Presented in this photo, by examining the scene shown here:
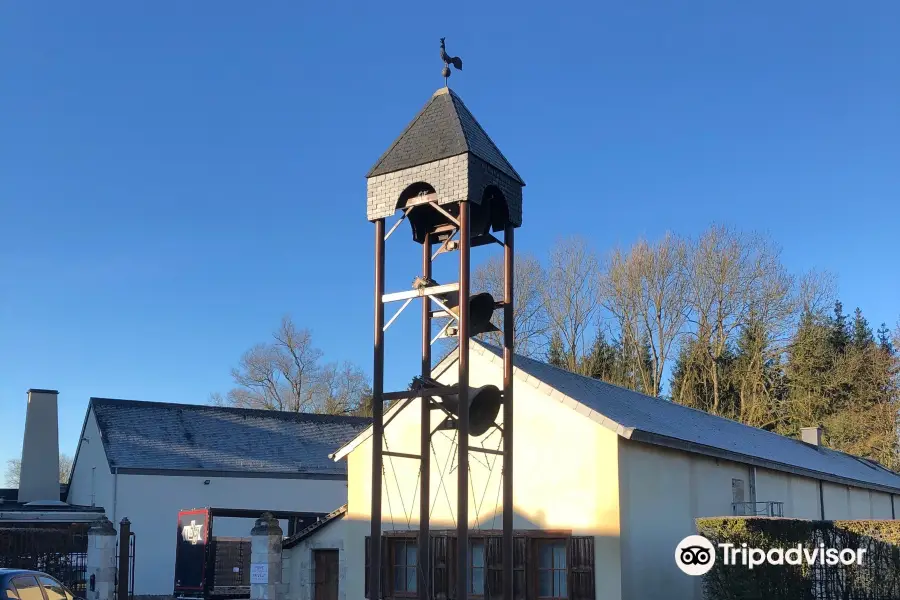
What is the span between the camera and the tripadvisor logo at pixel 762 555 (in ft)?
42.4

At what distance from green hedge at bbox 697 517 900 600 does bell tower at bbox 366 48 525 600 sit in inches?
127

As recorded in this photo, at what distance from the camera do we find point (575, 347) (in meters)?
39.2

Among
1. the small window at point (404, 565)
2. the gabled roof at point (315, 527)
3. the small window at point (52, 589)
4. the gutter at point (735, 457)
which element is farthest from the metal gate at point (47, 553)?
the gutter at point (735, 457)

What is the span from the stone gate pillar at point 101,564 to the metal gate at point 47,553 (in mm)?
2850

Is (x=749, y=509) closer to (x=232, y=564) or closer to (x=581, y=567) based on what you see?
(x=581, y=567)

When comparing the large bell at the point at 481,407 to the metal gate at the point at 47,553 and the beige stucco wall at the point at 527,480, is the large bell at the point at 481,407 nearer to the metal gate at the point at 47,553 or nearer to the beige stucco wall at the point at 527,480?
the beige stucco wall at the point at 527,480

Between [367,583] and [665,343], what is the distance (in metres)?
23.5

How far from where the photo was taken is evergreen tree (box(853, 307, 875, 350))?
39.5 metres

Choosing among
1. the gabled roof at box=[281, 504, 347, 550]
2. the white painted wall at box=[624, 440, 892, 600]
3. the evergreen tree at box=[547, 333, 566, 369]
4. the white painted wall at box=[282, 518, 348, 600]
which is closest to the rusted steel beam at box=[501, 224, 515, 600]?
the white painted wall at box=[624, 440, 892, 600]

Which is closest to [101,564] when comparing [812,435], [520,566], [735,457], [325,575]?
[325,575]

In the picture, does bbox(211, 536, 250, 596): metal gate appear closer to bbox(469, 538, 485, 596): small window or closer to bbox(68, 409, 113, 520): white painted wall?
bbox(68, 409, 113, 520): white painted wall

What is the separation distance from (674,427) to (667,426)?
429mm

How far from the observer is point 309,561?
63.1 feet

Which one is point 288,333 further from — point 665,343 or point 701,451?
point 701,451
